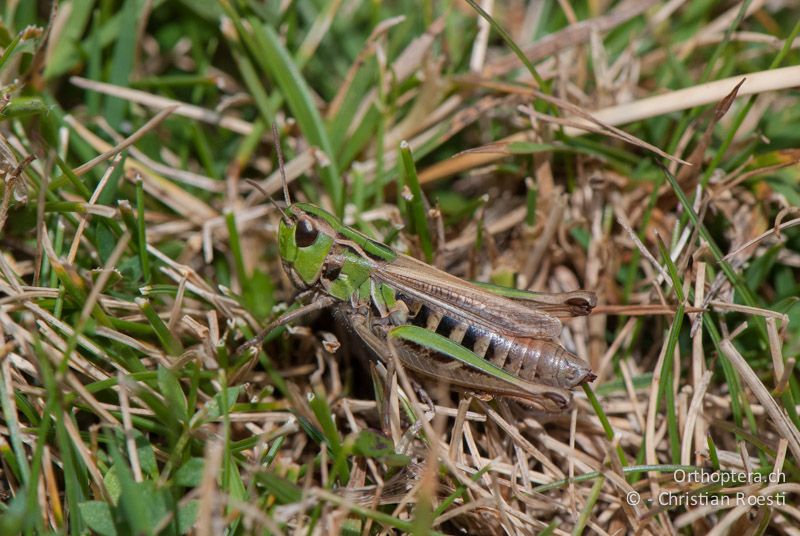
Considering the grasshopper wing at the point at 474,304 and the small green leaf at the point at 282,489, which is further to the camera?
the grasshopper wing at the point at 474,304

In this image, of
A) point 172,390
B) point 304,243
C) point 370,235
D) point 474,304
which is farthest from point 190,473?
point 370,235

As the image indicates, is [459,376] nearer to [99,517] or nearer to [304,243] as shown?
[304,243]

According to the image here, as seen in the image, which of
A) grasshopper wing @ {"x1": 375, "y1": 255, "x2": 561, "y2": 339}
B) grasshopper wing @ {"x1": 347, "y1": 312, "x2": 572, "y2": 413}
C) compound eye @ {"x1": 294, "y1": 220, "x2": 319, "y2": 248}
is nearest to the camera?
grasshopper wing @ {"x1": 347, "y1": 312, "x2": 572, "y2": 413}

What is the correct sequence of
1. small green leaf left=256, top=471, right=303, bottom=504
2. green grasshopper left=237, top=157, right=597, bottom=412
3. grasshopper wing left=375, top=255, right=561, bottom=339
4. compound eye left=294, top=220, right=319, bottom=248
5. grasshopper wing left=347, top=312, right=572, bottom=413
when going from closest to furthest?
small green leaf left=256, top=471, right=303, bottom=504
grasshopper wing left=347, top=312, right=572, bottom=413
green grasshopper left=237, top=157, right=597, bottom=412
grasshopper wing left=375, top=255, right=561, bottom=339
compound eye left=294, top=220, right=319, bottom=248

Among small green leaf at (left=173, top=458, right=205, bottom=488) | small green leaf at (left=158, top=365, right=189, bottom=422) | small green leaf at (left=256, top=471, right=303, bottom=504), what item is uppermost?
small green leaf at (left=158, top=365, right=189, bottom=422)

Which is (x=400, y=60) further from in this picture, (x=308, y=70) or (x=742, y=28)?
(x=742, y=28)

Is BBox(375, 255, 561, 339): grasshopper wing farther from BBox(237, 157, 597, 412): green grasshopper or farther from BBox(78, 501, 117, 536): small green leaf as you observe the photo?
BBox(78, 501, 117, 536): small green leaf

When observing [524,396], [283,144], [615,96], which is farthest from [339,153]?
[524,396]

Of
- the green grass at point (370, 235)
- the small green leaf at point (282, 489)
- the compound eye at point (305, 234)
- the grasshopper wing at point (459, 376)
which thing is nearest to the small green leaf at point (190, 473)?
the green grass at point (370, 235)

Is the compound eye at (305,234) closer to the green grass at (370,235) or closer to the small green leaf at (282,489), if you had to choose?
the green grass at (370,235)

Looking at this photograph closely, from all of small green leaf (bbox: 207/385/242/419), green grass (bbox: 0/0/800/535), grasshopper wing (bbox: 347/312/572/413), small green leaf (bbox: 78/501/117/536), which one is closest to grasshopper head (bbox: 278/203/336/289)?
green grass (bbox: 0/0/800/535)
